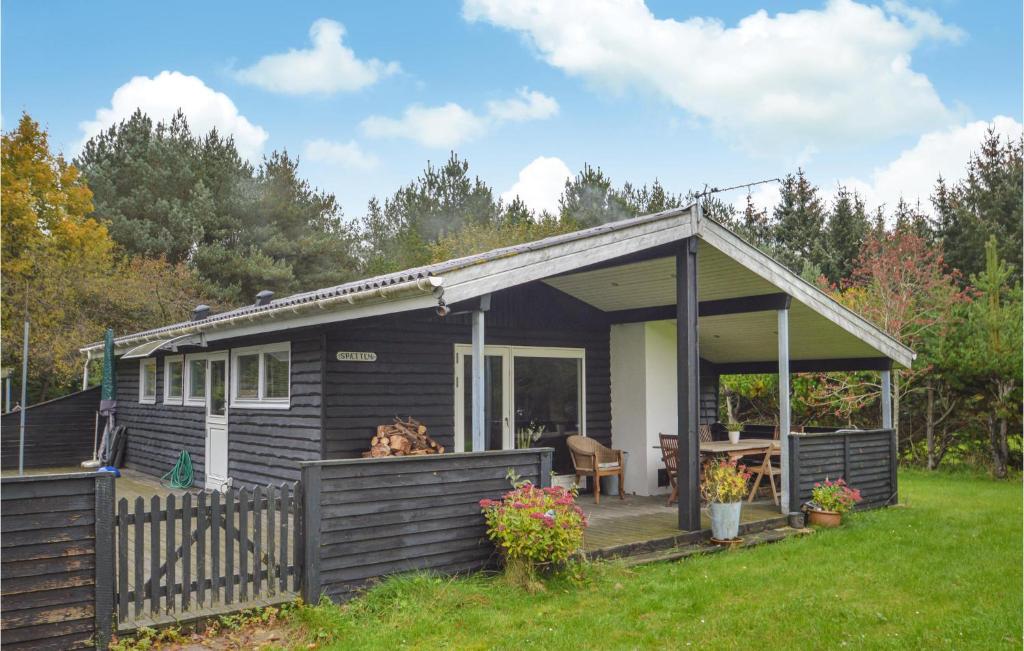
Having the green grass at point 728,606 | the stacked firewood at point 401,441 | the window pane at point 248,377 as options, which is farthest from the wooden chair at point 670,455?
the window pane at point 248,377

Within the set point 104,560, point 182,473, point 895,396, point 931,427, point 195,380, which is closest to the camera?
point 104,560

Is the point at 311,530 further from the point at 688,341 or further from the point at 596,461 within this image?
the point at 596,461

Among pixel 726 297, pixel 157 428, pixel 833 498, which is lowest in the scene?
pixel 833 498

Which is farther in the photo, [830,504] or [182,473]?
[182,473]

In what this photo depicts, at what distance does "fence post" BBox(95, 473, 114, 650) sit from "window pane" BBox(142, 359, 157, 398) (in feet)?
27.6

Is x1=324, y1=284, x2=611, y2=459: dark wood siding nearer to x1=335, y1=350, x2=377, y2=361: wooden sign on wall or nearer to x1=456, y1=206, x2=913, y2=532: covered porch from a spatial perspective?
x1=335, y1=350, x2=377, y2=361: wooden sign on wall

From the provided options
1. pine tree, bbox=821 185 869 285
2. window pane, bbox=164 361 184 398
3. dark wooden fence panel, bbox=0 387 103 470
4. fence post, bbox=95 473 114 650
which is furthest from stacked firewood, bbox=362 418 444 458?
pine tree, bbox=821 185 869 285

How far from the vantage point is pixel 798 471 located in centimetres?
786

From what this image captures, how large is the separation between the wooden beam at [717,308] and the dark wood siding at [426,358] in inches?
14.0

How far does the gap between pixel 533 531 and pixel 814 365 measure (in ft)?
21.4

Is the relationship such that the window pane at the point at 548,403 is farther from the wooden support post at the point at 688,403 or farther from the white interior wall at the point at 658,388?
the wooden support post at the point at 688,403

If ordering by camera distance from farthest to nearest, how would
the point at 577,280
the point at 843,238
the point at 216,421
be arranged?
the point at 843,238
the point at 216,421
the point at 577,280

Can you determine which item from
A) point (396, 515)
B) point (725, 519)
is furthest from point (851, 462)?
point (396, 515)

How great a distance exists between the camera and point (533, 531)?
519cm
